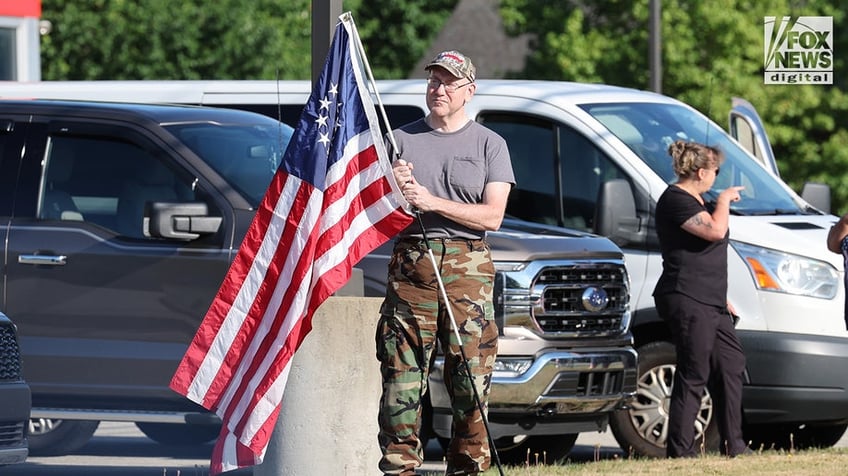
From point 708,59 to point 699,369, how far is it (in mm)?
27188

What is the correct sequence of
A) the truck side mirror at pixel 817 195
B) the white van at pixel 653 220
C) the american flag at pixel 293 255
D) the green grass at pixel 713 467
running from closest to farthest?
the american flag at pixel 293 255 → the green grass at pixel 713 467 → the white van at pixel 653 220 → the truck side mirror at pixel 817 195

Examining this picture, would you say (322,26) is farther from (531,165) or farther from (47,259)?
(531,165)

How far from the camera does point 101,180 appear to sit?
30.0 ft

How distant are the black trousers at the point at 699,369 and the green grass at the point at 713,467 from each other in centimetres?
25

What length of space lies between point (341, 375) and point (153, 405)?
1.98 meters

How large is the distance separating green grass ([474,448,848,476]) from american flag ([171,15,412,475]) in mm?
1615

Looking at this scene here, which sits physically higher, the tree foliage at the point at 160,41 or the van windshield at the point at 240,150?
the tree foliage at the point at 160,41

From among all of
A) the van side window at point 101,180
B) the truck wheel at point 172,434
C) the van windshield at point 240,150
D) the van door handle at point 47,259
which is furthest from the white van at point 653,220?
the truck wheel at point 172,434

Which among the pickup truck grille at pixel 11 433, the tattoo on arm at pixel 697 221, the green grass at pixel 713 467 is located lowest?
the green grass at pixel 713 467

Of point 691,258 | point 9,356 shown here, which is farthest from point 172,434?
point 691,258

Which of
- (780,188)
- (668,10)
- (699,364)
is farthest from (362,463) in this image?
(668,10)

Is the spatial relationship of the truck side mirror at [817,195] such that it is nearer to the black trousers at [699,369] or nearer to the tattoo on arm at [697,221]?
the black trousers at [699,369]

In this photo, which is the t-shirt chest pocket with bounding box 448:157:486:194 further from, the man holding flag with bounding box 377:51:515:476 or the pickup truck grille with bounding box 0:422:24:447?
the pickup truck grille with bounding box 0:422:24:447

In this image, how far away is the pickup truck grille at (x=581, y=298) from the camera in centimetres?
881
